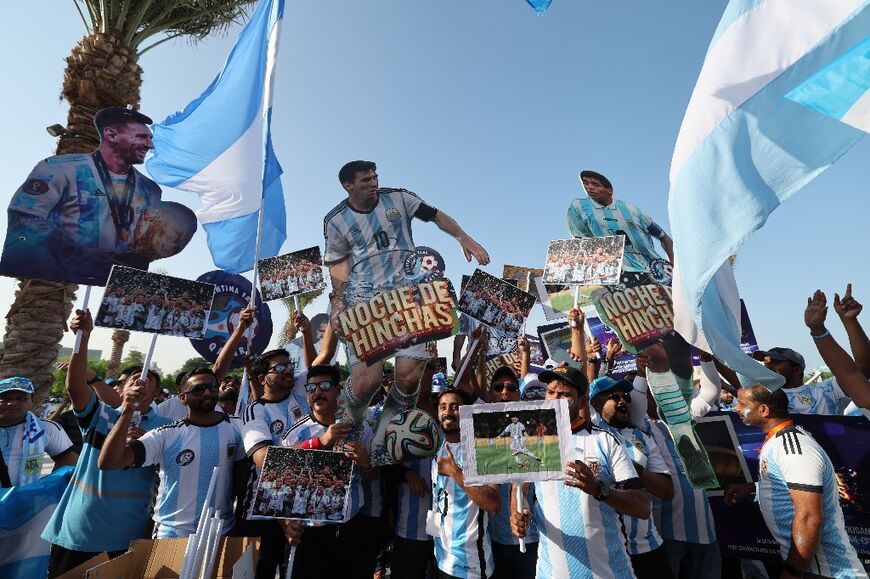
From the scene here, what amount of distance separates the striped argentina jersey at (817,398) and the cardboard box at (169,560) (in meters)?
5.22

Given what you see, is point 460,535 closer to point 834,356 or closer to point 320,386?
point 320,386

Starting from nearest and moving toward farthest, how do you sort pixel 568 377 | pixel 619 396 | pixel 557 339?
1. pixel 568 377
2. pixel 619 396
3. pixel 557 339

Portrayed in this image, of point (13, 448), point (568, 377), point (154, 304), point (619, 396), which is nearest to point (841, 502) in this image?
point (619, 396)

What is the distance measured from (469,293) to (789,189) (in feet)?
10.2

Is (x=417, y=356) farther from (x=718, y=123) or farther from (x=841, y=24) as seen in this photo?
(x=841, y=24)

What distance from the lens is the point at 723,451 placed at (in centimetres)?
398

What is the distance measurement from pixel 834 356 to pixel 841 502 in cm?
123

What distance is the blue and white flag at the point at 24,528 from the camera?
11.5 ft

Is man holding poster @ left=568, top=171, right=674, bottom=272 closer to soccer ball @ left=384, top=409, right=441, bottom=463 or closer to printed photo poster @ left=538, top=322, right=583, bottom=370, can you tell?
printed photo poster @ left=538, top=322, right=583, bottom=370

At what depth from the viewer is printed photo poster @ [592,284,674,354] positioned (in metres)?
5.62

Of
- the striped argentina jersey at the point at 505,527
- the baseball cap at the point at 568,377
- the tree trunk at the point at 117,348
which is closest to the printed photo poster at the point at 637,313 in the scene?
the baseball cap at the point at 568,377

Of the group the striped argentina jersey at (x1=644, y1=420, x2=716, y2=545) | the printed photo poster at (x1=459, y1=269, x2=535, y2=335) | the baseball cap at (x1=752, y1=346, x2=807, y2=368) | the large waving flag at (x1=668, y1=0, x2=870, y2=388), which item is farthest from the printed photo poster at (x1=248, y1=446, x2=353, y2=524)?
the baseball cap at (x1=752, y1=346, x2=807, y2=368)

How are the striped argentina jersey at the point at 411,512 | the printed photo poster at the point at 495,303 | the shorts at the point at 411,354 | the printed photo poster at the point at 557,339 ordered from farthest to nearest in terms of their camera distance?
the printed photo poster at the point at 557,339 → the printed photo poster at the point at 495,303 → the shorts at the point at 411,354 → the striped argentina jersey at the point at 411,512

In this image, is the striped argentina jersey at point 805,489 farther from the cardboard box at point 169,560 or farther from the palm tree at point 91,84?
the palm tree at point 91,84
